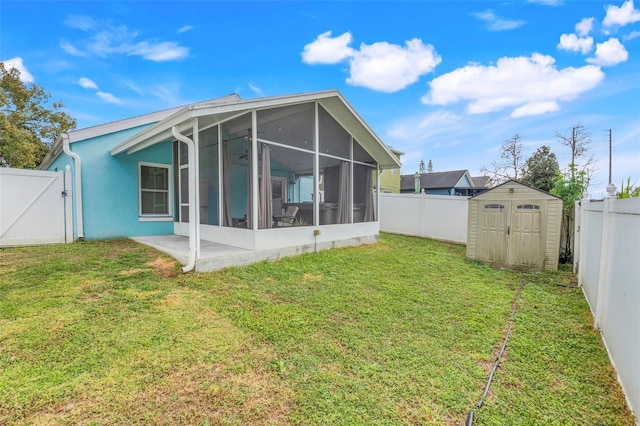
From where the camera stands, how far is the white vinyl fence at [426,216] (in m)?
10.4

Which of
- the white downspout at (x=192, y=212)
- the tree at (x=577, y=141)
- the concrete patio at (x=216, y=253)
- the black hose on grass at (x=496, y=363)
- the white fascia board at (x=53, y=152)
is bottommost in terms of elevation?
the black hose on grass at (x=496, y=363)

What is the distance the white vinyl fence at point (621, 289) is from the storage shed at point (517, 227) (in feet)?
9.30

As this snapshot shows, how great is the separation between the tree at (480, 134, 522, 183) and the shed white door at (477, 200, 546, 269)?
17.4 meters

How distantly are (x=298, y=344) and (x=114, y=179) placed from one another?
7.54 m

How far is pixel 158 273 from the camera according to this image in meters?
4.94

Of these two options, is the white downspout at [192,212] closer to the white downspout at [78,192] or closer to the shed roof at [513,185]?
the white downspout at [78,192]

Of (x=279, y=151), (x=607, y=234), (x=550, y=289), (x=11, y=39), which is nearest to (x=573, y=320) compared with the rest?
(x=607, y=234)

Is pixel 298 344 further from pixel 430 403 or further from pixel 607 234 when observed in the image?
pixel 607 234

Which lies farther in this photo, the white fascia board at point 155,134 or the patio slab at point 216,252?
the patio slab at point 216,252

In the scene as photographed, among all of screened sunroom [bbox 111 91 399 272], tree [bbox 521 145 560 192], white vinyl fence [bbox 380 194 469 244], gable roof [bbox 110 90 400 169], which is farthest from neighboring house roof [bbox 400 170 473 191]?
screened sunroom [bbox 111 91 399 272]

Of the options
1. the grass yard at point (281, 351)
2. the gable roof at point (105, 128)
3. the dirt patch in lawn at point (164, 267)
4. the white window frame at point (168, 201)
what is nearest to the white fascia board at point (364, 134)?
the gable roof at point (105, 128)

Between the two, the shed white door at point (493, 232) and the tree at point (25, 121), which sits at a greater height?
the tree at point (25, 121)

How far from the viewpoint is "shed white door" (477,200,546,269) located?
22.0 ft

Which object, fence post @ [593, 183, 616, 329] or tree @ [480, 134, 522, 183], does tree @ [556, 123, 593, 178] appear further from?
fence post @ [593, 183, 616, 329]
